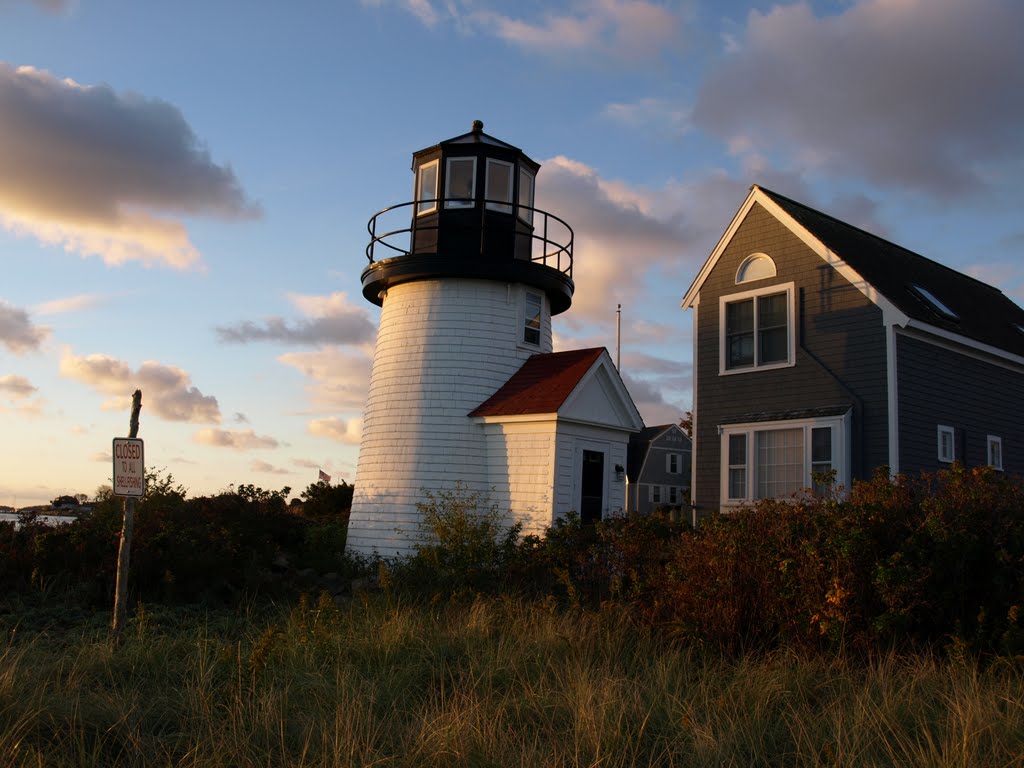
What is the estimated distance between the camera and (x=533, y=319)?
72.9ft

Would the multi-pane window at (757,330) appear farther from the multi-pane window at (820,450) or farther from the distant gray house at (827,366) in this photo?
the multi-pane window at (820,450)

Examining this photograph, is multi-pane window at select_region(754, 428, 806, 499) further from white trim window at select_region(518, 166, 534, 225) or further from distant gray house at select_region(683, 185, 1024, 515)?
white trim window at select_region(518, 166, 534, 225)

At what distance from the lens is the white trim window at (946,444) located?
59.8ft

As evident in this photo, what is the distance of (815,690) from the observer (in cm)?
808

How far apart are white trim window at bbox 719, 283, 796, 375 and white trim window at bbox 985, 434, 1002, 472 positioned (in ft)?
16.1

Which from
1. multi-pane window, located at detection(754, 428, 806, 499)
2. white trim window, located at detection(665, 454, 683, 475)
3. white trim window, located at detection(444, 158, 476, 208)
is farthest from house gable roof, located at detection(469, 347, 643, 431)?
white trim window, located at detection(665, 454, 683, 475)

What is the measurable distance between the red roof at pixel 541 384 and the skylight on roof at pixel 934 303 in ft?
22.1

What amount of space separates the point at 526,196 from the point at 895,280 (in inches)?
329

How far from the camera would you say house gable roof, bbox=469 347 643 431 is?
1975 centimetres

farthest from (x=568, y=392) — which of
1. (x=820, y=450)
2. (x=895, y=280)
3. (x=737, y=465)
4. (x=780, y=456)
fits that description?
(x=895, y=280)

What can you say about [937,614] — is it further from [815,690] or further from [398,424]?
[398,424]

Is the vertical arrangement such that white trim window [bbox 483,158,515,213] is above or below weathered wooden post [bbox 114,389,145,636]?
above

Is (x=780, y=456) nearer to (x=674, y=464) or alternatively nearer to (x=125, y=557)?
(x=125, y=557)

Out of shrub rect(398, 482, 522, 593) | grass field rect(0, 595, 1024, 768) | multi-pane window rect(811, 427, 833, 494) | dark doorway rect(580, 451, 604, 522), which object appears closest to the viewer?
grass field rect(0, 595, 1024, 768)
